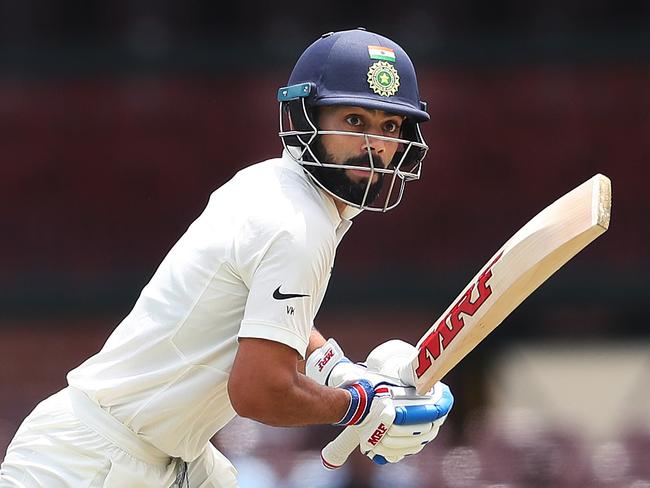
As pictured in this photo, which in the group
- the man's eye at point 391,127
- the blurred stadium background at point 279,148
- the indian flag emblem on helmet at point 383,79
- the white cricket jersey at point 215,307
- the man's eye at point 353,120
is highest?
the indian flag emblem on helmet at point 383,79

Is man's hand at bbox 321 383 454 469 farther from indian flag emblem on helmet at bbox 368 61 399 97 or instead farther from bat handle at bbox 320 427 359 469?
indian flag emblem on helmet at bbox 368 61 399 97

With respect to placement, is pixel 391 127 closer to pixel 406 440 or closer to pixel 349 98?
pixel 349 98

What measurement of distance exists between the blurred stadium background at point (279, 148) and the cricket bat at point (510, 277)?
10.5 feet

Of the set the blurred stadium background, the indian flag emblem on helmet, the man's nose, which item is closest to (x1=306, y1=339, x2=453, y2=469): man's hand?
the man's nose

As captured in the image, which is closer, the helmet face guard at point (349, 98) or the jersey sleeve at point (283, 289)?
the jersey sleeve at point (283, 289)

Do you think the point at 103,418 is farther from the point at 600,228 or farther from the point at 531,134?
the point at 531,134

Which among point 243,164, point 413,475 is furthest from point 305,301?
point 243,164

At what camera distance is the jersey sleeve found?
224cm

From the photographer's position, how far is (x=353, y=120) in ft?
8.18

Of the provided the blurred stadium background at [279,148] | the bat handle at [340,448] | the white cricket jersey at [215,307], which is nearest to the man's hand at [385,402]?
the bat handle at [340,448]

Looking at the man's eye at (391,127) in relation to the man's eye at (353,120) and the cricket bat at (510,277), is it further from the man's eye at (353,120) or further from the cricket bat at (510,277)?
A: the cricket bat at (510,277)

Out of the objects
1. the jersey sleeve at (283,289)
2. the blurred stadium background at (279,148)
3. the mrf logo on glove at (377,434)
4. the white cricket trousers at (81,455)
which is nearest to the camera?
the jersey sleeve at (283,289)

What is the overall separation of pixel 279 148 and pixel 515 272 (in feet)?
11.2

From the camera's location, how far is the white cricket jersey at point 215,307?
7.41 feet
